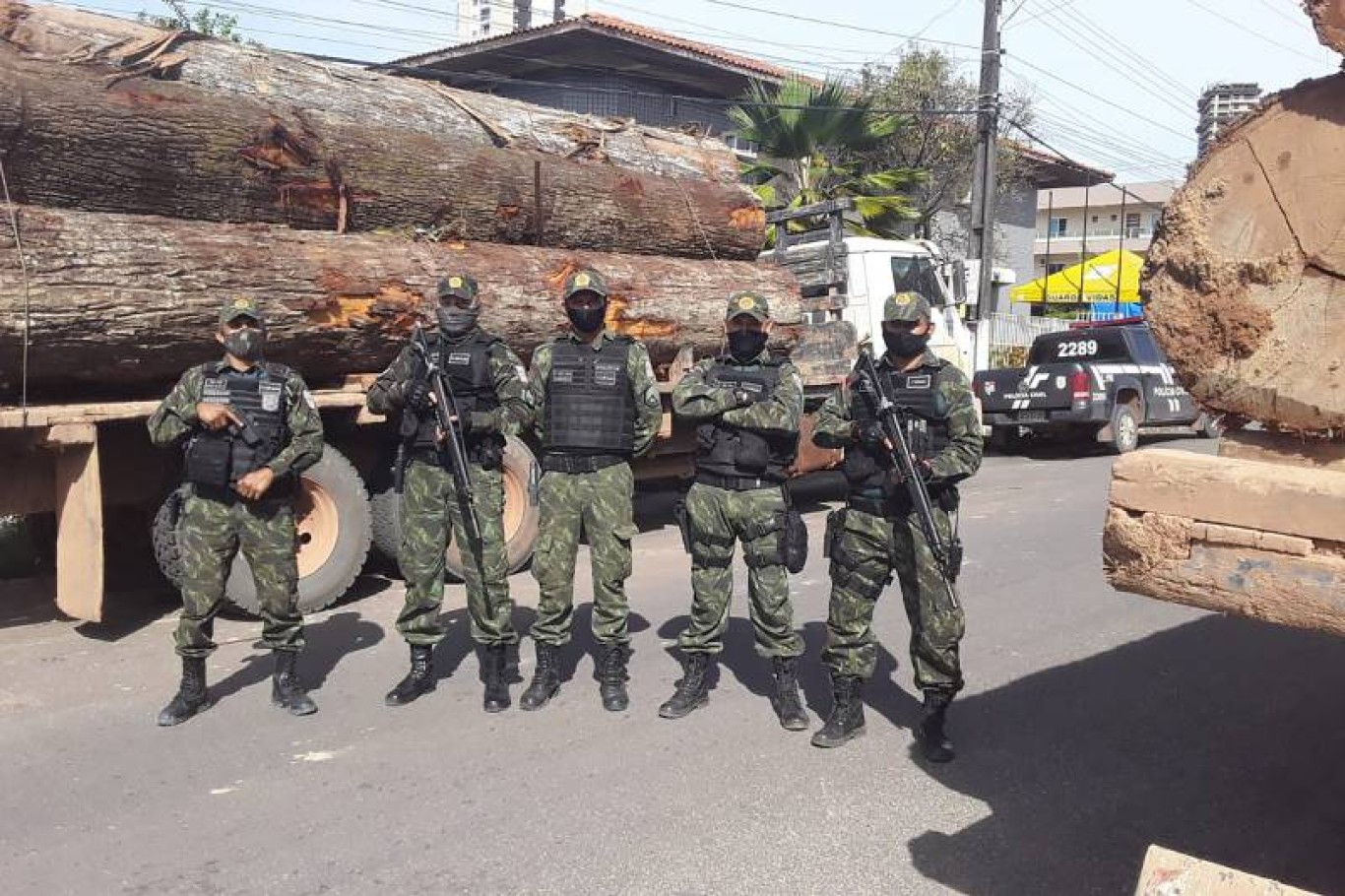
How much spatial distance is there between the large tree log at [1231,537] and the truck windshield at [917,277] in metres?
9.35

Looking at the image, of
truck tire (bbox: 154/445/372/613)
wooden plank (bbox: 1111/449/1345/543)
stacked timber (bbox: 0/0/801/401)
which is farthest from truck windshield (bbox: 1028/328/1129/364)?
wooden plank (bbox: 1111/449/1345/543)

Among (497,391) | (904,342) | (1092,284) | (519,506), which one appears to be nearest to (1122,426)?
(1092,284)

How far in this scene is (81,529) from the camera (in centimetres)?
546

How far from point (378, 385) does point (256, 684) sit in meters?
1.48

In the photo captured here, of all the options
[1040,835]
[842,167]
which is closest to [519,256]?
[1040,835]

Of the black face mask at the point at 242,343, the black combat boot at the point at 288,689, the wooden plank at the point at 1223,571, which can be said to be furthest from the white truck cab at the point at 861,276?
the wooden plank at the point at 1223,571

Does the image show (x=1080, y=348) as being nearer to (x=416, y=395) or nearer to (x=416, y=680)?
(x=416, y=395)

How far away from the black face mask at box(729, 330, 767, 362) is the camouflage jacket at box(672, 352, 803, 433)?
0.49 ft

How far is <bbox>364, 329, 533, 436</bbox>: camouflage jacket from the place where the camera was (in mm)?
4895

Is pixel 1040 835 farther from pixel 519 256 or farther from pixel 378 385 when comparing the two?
pixel 519 256

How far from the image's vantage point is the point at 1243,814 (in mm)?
3676

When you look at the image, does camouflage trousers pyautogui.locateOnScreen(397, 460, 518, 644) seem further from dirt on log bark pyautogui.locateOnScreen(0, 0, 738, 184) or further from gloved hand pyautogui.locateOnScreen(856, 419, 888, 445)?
dirt on log bark pyautogui.locateOnScreen(0, 0, 738, 184)

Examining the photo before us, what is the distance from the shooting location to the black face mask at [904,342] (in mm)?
4258

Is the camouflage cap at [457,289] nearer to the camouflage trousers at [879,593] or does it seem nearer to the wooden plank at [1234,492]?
the camouflage trousers at [879,593]
